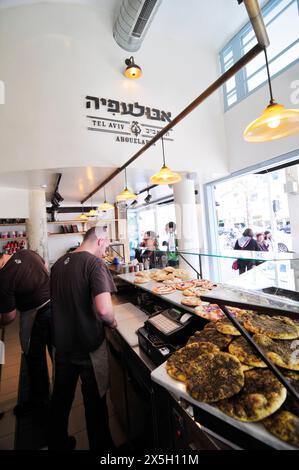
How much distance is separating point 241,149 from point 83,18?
147 inches

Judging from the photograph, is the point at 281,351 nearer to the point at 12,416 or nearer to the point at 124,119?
the point at 12,416

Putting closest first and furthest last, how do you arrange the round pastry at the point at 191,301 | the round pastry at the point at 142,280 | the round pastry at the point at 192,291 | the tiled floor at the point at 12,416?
the round pastry at the point at 191,301, the round pastry at the point at 192,291, the tiled floor at the point at 12,416, the round pastry at the point at 142,280

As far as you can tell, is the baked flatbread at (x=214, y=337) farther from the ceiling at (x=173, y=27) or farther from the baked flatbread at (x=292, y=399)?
the ceiling at (x=173, y=27)

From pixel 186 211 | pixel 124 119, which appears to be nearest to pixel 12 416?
pixel 186 211

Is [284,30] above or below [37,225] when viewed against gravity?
above

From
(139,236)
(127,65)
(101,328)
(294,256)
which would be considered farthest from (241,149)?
(139,236)

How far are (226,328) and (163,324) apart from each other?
0.41 m

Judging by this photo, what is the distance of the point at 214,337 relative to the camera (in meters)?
1.12

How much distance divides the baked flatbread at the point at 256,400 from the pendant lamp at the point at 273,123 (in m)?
1.64

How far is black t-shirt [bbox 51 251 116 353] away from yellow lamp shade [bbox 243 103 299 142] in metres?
1.63

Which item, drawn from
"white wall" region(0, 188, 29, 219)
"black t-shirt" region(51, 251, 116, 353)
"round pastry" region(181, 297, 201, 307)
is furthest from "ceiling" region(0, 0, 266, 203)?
"round pastry" region(181, 297, 201, 307)

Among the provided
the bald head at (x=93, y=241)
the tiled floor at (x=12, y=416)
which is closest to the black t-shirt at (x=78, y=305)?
the bald head at (x=93, y=241)

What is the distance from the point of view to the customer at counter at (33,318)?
2064 mm
